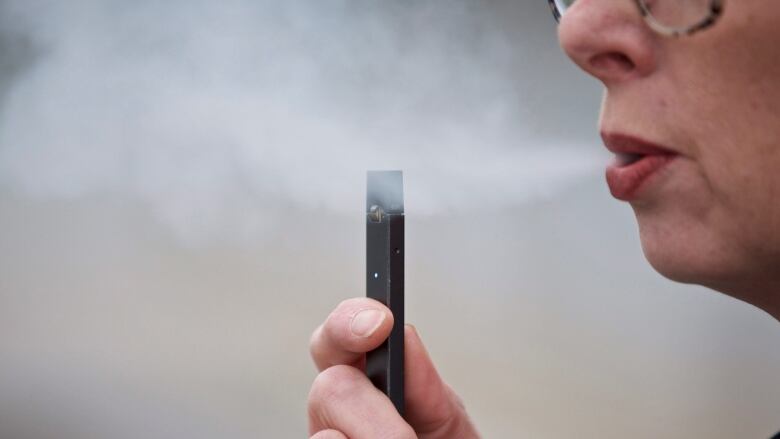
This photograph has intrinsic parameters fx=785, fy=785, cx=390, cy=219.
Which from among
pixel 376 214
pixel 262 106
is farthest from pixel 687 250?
pixel 262 106

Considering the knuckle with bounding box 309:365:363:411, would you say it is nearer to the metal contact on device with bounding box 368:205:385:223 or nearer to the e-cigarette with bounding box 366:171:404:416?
the e-cigarette with bounding box 366:171:404:416

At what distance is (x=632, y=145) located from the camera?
0.58m

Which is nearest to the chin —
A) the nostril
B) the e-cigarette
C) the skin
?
the skin

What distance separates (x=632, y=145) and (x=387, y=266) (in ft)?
0.83

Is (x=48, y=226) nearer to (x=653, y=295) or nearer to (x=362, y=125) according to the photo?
(x=362, y=125)

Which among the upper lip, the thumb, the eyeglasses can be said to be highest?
the eyeglasses

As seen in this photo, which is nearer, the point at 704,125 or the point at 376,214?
the point at 704,125

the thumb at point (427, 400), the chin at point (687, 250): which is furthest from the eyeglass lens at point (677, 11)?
the thumb at point (427, 400)

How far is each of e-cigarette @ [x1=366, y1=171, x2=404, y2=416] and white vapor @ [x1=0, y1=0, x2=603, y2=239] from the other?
26.7 inches

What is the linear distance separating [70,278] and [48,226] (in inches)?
4.6

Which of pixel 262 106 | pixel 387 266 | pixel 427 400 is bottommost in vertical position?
pixel 427 400

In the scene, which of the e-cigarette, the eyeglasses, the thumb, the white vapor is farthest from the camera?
the white vapor

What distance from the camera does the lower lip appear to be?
57 centimetres

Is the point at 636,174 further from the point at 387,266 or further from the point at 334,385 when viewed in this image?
the point at 334,385
